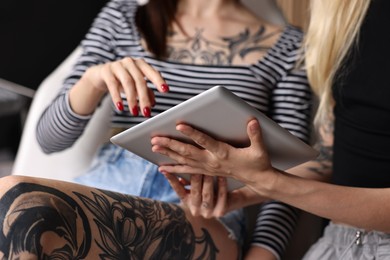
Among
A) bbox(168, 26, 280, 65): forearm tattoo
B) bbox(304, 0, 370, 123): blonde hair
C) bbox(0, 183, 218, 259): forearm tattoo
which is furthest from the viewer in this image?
bbox(168, 26, 280, 65): forearm tattoo

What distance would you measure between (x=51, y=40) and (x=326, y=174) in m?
1.41

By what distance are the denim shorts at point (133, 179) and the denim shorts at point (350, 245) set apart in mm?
172

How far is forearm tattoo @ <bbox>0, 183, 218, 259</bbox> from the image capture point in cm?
98

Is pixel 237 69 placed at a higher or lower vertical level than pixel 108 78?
lower

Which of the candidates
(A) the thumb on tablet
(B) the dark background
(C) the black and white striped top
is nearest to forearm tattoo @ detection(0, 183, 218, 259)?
(A) the thumb on tablet

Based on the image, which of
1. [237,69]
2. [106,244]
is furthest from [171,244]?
[237,69]

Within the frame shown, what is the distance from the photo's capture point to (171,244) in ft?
3.89

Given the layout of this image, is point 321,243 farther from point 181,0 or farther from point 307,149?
point 181,0

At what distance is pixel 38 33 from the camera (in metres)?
2.53

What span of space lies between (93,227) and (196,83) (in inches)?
21.0

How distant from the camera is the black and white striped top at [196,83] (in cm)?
152

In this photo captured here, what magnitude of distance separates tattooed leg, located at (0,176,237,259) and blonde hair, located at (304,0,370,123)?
0.33 metres

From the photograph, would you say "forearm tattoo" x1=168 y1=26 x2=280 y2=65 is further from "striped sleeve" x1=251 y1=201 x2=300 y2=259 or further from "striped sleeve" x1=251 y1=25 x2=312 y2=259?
"striped sleeve" x1=251 y1=201 x2=300 y2=259

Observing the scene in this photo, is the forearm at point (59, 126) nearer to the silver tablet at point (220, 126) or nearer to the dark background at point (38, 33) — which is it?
the silver tablet at point (220, 126)
